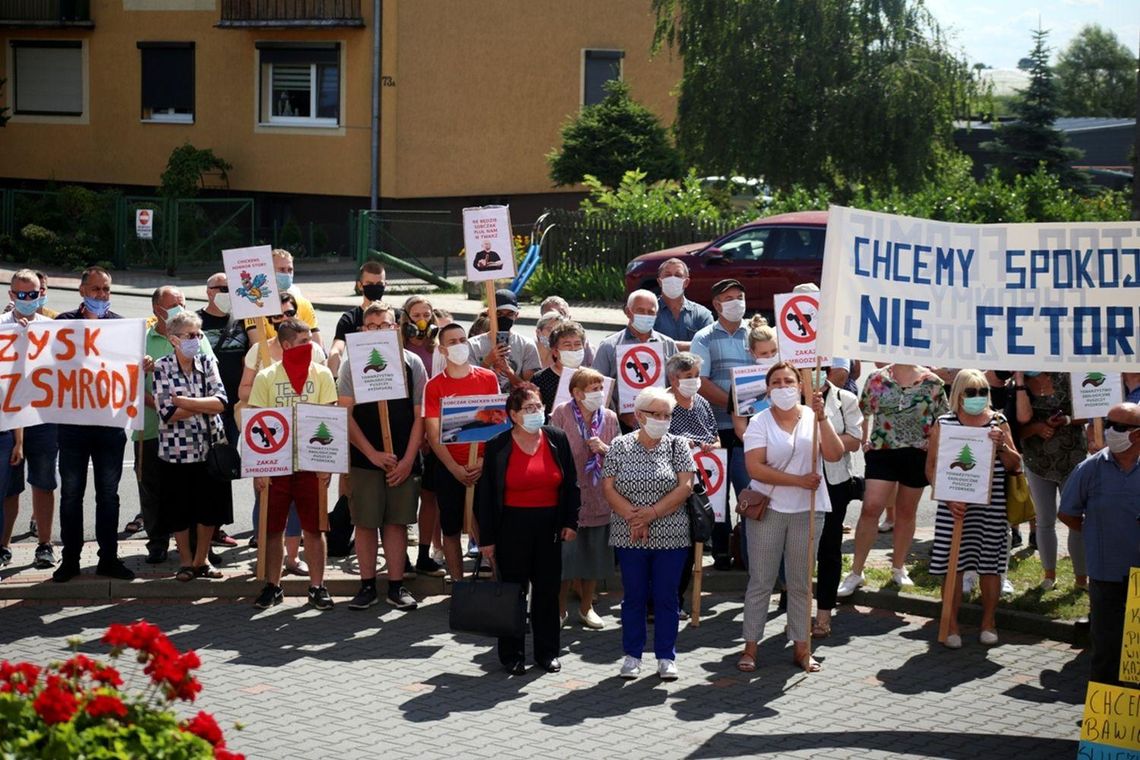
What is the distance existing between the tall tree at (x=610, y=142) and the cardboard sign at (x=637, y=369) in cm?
2439

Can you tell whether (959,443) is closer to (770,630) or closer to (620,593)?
(770,630)

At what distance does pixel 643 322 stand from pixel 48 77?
107 feet

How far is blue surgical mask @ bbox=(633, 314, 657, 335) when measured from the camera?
11586mm

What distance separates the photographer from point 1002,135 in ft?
152

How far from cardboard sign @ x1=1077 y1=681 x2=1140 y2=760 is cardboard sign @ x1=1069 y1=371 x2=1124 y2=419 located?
3.16m

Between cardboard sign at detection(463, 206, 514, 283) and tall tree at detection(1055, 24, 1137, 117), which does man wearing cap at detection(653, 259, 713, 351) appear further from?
tall tree at detection(1055, 24, 1137, 117)

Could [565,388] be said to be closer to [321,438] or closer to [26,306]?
[321,438]

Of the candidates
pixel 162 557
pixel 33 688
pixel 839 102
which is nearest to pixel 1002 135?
pixel 839 102

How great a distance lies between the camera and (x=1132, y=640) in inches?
315

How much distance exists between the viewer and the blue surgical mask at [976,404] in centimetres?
1005

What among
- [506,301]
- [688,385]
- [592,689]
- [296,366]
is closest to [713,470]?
[688,385]

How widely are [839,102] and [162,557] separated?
23.0 metres

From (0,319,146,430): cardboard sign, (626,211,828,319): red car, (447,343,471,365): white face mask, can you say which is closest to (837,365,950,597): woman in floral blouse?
(447,343,471,365): white face mask

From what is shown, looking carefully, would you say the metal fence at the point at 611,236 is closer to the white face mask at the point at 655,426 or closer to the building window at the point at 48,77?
the building window at the point at 48,77
